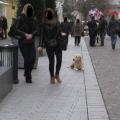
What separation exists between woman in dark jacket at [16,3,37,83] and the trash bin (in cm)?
32

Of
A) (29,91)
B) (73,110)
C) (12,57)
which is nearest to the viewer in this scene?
(73,110)

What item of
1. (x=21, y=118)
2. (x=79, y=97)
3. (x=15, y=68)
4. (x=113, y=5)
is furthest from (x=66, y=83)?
(x=113, y=5)

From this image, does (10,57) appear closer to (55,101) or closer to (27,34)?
(27,34)

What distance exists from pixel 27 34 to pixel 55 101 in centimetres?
281

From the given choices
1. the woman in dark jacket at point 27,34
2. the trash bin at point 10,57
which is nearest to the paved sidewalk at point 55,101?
the trash bin at point 10,57

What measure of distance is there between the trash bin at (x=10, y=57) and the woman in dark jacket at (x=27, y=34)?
1.06ft

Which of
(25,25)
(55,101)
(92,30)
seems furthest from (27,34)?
(92,30)

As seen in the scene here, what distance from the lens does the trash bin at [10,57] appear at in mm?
12242

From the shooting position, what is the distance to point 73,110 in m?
9.30

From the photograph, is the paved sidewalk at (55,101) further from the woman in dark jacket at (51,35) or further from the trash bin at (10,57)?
the woman in dark jacket at (51,35)

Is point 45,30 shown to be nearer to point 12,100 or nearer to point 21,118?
point 12,100

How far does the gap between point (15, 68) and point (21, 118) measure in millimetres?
3958

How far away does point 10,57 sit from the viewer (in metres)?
12.3

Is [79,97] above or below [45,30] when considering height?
below
